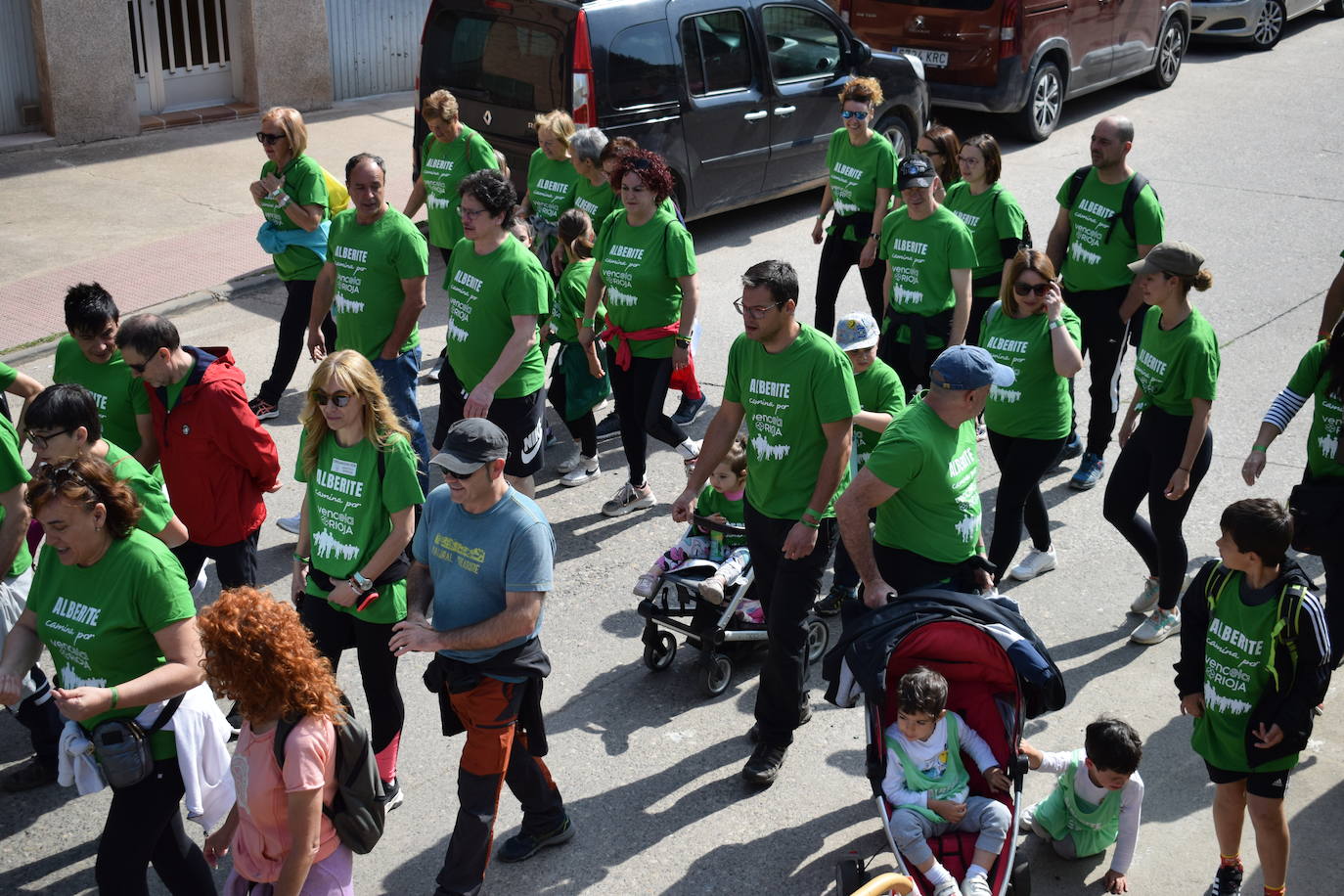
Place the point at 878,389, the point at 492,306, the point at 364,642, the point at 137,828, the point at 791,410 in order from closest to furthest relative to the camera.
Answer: the point at 137,828, the point at 364,642, the point at 791,410, the point at 878,389, the point at 492,306

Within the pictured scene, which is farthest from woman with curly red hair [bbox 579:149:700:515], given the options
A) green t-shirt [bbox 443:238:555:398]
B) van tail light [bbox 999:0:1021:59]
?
van tail light [bbox 999:0:1021:59]

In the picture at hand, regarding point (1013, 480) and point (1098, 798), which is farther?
point (1013, 480)

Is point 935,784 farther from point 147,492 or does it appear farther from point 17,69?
point 17,69

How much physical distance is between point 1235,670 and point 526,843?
8.52 feet

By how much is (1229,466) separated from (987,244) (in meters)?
2.02

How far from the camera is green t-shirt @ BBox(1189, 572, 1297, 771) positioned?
4668 millimetres

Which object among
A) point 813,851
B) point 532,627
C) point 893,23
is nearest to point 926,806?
point 813,851

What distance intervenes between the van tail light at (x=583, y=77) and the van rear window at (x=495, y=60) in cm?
12

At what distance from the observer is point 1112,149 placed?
7934mm

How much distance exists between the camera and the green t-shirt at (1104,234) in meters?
7.97

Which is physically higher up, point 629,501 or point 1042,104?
point 1042,104

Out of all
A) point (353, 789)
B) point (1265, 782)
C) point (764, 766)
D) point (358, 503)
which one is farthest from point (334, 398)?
point (1265, 782)

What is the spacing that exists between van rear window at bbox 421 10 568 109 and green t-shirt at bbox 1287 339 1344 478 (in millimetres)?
6537

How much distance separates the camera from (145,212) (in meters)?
12.4
